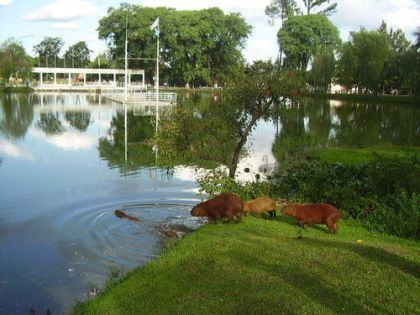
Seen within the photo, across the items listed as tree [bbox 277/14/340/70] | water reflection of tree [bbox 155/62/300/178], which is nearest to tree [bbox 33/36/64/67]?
tree [bbox 277/14/340/70]

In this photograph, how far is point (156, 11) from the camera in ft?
303

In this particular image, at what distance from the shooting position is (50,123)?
3862 centimetres

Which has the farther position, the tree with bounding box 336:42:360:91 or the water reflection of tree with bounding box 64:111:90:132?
the tree with bounding box 336:42:360:91

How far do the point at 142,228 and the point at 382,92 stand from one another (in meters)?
84.1

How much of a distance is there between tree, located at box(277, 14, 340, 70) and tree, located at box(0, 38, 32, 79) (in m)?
45.5

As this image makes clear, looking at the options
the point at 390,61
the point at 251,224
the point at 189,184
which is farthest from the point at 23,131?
the point at 390,61

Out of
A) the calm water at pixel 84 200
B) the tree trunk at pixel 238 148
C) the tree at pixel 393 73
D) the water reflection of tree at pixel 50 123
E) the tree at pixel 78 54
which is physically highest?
the tree at pixel 78 54

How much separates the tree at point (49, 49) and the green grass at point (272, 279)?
13519 cm

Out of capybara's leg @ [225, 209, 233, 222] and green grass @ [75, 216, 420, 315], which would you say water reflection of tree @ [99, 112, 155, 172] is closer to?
capybara's leg @ [225, 209, 233, 222]

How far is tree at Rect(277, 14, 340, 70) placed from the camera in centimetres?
9206

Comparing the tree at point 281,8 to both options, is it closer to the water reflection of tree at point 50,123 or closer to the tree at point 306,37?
the tree at point 306,37

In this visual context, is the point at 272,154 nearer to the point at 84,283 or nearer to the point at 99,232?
the point at 99,232

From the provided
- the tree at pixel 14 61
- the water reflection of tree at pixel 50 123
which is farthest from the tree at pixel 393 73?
the tree at pixel 14 61

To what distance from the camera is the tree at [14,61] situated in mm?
88062
